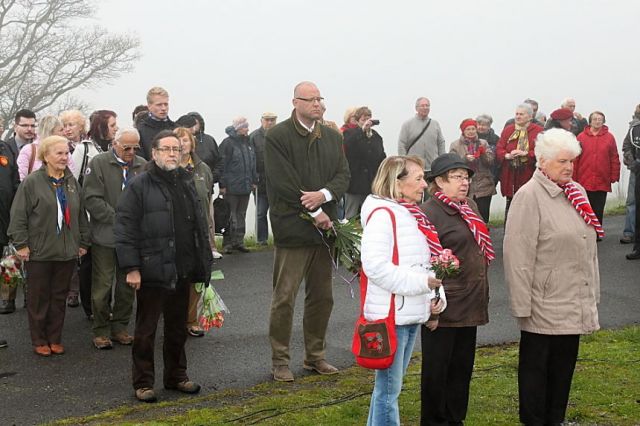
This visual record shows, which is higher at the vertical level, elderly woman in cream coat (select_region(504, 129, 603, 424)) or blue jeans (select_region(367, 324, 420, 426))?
elderly woman in cream coat (select_region(504, 129, 603, 424))

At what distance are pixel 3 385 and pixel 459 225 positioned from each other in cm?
406

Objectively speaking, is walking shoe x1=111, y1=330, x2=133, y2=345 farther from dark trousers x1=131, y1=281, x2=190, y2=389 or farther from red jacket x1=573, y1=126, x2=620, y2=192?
red jacket x1=573, y1=126, x2=620, y2=192

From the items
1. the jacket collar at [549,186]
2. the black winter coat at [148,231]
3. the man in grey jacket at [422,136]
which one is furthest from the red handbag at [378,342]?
the man in grey jacket at [422,136]

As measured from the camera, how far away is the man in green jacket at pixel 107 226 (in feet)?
29.4

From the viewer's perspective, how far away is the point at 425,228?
229 inches

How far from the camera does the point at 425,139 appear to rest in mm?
15562

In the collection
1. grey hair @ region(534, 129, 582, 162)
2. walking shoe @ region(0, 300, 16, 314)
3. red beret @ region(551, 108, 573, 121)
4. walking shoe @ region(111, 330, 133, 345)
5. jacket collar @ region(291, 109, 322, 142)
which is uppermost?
red beret @ region(551, 108, 573, 121)

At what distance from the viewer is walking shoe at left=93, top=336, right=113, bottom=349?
8953 mm

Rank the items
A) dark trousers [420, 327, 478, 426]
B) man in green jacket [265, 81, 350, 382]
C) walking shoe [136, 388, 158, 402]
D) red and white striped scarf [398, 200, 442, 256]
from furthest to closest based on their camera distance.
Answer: man in green jacket [265, 81, 350, 382] → walking shoe [136, 388, 158, 402] → dark trousers [420, 327, 478, 426] → red and white striped scarf [398, 200, 442, 256]

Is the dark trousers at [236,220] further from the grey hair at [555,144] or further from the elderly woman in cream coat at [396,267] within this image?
the elderly woman in cream coat at [396,267]

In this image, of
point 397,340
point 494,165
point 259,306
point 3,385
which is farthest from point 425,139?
point 397,340

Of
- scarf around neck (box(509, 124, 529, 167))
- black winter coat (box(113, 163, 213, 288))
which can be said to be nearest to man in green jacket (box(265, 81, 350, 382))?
black winter coat (box(113, 163, 213, 288))

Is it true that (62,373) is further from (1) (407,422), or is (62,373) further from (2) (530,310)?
(2) (530,310)

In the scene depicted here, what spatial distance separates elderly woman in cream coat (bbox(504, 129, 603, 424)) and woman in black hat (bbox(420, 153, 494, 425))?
0.29 metres
